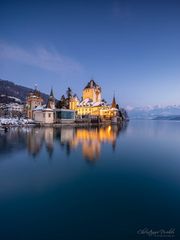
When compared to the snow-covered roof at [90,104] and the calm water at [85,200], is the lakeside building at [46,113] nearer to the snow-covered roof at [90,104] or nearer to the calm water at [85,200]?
the snow-covered roof at [90,104]

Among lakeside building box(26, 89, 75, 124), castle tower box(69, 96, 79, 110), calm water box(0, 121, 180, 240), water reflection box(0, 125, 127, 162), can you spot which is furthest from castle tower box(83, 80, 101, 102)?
calm water box(0, 121, 180, 240)

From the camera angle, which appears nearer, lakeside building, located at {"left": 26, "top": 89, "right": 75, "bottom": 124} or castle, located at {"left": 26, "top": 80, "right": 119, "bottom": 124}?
lakeside building, located at {"left": 26, "top": 89, "right": 75, "bottom": 124}

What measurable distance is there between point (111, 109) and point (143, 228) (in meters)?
76.7

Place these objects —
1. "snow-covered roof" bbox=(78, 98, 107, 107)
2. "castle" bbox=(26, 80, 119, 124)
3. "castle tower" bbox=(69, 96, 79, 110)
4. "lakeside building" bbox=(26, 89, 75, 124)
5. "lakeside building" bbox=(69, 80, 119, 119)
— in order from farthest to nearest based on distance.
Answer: "snow-covered roof" bbox=(78, 98, 107, 107), "lakeside building" bbox=(69, 80, 119, 119), "castle tower" bbox=(69, 96, 79, 110), "castle" bbox=(26, 80, 119, 124), "lakeside building" bbox=(26, 89, 75, 124)

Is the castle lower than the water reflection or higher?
higher

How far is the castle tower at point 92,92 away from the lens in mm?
92438

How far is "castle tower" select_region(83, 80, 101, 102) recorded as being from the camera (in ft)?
303

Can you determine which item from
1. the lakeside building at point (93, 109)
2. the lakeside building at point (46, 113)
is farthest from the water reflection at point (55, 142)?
the lakeside building at point (93, 109)

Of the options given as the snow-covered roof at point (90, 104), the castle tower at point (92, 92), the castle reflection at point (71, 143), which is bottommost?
the castle reflection at point (71, 143)

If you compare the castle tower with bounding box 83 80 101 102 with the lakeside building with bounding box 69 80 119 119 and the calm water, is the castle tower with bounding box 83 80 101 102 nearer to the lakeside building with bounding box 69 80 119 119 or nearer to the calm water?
Answer: the lakeside building with bounding box 69 80 119 119

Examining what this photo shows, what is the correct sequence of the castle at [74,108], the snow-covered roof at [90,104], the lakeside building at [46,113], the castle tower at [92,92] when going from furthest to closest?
the castle tower at [92,92] < the snow-covered roof at [90,104] < the castle at [74,108] < the lakeside building at [46,113]

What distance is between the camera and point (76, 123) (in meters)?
69.8

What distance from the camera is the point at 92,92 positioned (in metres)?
92.6

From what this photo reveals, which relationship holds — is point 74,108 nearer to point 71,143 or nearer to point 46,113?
point 46,113
